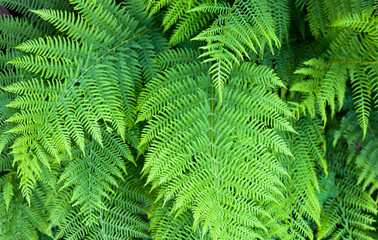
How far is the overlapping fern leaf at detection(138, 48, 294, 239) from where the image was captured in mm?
1796

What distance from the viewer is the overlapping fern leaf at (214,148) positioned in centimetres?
180

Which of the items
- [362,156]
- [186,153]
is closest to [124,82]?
[186,153]

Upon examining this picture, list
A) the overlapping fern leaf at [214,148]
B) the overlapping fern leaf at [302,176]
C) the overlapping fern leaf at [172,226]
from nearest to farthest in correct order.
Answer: the overlapping fern leaf at [214,148], the overlapping fern leaf at [172,226], the overlapping fern leaf at [302,176]

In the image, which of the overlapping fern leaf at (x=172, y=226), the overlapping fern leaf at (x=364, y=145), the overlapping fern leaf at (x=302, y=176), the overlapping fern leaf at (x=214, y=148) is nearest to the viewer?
the overlapping fern leaf at (x=214, y=148)

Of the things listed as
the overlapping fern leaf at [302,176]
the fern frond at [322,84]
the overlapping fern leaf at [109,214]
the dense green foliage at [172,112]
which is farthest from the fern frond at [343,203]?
the overlapping fern leaf at [109,214]

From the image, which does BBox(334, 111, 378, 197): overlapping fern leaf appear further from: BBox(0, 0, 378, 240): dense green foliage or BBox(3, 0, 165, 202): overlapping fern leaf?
BBox(3, 0, 165, 202): overlapping fern leaf

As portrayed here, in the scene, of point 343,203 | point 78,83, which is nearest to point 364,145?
point 343,203

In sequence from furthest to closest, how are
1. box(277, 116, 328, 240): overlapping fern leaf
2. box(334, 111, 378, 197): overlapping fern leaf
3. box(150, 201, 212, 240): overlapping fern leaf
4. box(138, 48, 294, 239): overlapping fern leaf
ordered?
1. box(334, 111, 378, 197): overlapping fern leaf
2. box(277, 116, 328, 240): overlapping fern leaf
3. box(150, 201, 212, 240): overlapping fern leaf
4. box(138, 48, 294, 239): overlapping fern leaf

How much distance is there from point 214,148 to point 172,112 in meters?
0.43

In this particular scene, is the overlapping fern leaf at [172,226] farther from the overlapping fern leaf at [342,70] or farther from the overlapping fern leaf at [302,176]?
the overlapping fern leaf at [342,70]

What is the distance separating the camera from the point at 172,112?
2.12 meters

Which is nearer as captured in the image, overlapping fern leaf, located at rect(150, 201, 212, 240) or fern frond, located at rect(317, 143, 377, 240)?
overlapping fern leaf, located at rect(150, 201, 212, 240)

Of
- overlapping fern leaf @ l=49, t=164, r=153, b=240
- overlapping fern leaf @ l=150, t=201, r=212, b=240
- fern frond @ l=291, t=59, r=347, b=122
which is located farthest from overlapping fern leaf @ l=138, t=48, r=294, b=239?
overlapping fern leaf @ l=49, t=164, r=153, b=240

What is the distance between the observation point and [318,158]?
242cm
